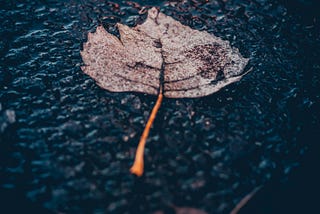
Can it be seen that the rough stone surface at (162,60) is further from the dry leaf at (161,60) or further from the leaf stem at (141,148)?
the leaf stem at (141,148)

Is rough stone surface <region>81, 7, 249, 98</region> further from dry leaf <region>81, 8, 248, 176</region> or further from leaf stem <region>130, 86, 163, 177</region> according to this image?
leaf stem <region>130, 86, 163, 177</region>

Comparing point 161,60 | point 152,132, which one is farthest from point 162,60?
point 152,132

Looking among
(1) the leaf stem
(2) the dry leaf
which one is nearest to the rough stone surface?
(2) the dry leaf

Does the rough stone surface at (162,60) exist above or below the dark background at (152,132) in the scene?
above

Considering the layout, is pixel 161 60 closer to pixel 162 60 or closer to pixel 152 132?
pixel 162 60

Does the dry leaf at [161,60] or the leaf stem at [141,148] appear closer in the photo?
the leaf stem at [141,148]

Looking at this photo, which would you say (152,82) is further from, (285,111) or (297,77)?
(297,77)

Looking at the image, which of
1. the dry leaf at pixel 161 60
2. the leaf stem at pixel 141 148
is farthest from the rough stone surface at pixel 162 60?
the leaf stem at pixel 141 148
